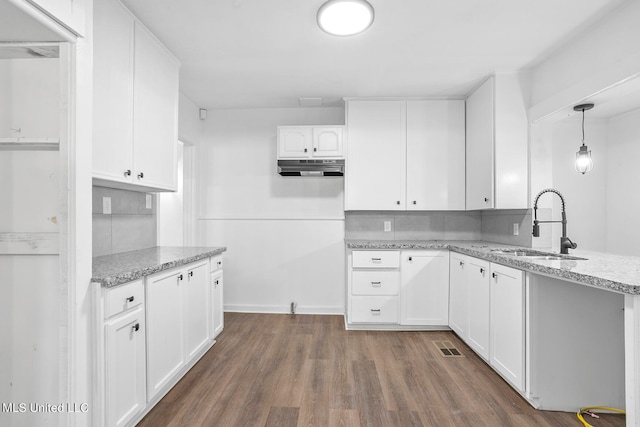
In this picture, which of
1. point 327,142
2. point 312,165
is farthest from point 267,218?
point 327,142

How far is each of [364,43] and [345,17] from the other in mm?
418

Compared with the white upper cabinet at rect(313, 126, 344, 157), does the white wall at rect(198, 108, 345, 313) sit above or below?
below

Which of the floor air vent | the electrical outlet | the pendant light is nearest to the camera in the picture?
the electrical outlet

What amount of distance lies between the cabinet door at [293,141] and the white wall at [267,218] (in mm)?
463

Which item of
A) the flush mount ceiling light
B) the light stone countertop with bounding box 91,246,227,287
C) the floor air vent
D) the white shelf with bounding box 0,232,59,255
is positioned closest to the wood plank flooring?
the floor air vent

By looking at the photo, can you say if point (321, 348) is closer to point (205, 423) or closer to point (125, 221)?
point (205, 423)

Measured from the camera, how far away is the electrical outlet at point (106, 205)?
221cm

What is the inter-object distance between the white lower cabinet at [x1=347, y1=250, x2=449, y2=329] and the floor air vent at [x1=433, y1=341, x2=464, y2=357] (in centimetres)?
27

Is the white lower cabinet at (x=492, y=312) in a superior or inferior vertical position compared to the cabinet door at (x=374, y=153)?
inferior

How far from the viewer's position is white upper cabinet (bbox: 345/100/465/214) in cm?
340

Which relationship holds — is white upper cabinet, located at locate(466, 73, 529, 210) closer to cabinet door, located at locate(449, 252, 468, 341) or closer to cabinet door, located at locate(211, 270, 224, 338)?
cabinet door, located at locate(449, 252, 468, 341)

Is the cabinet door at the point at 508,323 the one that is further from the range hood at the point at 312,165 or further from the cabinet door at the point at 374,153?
the range hood at the point at 312,165

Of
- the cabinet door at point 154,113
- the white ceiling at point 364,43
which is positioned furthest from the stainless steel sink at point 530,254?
the cabinet door at point 154,113

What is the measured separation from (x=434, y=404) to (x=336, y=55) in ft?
8.45
